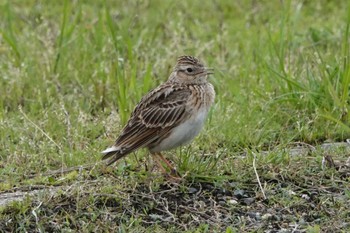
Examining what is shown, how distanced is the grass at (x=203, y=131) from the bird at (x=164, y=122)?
19 centimetres

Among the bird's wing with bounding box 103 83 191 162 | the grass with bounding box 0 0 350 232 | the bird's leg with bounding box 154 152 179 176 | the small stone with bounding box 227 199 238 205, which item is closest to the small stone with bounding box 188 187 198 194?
the grass with bounding box 0 0 350 232

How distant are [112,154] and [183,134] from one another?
0.54m

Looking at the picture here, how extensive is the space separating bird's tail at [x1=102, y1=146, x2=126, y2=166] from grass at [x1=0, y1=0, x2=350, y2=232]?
6.1 inches

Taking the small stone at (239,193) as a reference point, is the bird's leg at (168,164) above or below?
above

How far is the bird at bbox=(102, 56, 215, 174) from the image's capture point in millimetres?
7211

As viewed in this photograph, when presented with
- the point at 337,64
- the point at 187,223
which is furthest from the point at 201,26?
the point at 187,223

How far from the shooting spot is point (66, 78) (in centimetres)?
984

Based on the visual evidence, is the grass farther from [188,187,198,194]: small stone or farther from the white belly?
the white belly

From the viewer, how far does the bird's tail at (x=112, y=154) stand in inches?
279

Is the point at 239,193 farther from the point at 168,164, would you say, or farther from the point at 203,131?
the point at 203,131

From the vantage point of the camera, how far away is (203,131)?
8.27m

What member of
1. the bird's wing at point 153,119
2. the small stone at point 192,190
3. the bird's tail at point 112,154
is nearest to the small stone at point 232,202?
the small stone at point 192,190

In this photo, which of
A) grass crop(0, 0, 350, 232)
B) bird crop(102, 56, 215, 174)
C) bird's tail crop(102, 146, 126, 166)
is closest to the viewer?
grass crop(0, 0, 350, 232)

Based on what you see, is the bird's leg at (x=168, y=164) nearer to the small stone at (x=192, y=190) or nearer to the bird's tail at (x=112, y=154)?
the small stone at (x=192, y=190)
